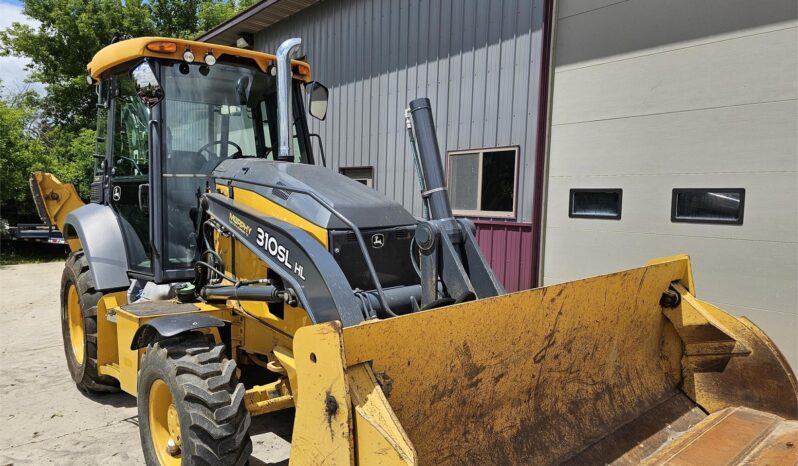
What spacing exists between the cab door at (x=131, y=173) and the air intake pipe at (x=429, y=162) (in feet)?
7.06

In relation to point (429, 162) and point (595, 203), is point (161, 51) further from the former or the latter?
point (595, 203)

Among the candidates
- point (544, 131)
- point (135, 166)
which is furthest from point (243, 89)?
point (544, 131)

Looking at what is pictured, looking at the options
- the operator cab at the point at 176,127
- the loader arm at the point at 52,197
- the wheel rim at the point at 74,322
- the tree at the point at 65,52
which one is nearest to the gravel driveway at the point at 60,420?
the wheel rim at the point at 74,322

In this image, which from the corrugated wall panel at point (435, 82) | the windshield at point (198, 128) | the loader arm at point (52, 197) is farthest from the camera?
the corrugated wall panel at point (435, 82)

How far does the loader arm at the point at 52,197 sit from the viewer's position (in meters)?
5.41

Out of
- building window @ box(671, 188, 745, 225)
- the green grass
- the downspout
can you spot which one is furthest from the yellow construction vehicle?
the green grass

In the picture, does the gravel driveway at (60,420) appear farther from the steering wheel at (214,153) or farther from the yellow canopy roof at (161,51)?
the yellow canopy roof at (161,51)

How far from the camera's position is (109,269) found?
14.0 feet

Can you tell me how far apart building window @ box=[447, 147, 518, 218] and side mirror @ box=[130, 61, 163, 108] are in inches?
161

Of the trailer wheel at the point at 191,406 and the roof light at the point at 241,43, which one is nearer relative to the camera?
the trailer wheel at the point at 191,406

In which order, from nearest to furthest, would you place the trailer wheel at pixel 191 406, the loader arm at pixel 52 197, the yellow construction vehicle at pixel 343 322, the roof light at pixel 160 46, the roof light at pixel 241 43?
the yellow construction vehicle at pixel 343 322
the trailer wheel at pixel 191 406
the roof light at pixel 160 46
the loader arm at pixel 52 197
the roof light at pixel 241 43

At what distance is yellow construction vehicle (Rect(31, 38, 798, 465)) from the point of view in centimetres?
226

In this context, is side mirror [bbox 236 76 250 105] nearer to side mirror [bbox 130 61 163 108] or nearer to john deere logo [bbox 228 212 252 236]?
side mirror [bbox 130 61 163 108]

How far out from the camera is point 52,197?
18.1 ft
